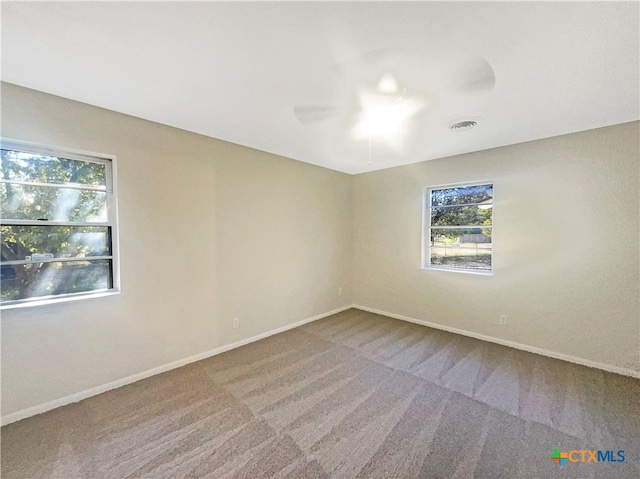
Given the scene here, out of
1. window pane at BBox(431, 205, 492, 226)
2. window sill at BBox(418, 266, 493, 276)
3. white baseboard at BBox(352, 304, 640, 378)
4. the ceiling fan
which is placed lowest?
white baseboard at BBox(352, 304, 640, 378)

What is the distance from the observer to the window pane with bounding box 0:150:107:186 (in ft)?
6.46

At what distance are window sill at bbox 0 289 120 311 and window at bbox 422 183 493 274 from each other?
12.9 ft

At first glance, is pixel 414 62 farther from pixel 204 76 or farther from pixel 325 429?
pixel 325 429

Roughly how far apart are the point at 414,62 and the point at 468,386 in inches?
107

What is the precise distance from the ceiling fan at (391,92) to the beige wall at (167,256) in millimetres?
1289

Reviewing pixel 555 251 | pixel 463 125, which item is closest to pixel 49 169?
pixel 463 125

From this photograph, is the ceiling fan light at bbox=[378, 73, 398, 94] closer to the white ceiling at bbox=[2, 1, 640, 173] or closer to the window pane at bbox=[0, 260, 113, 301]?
the white ceiling at bbox=[2, 1, 640, 173]

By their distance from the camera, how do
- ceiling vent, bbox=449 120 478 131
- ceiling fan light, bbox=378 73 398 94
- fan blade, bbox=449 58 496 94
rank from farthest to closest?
ceiling vent, bbox=449 120 478 131, ceiling fan light, bbox=378 73 398 94, fan blade, bbox=449 58 496 94

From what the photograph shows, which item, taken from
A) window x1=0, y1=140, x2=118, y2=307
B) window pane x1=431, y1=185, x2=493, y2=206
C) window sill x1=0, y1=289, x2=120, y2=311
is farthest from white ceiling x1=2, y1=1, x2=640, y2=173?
window sill x1=0, y1=289, x2=120, y2=311

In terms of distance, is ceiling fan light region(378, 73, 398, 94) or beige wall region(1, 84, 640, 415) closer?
ceiling fan light region(378, 73, 398, 94)

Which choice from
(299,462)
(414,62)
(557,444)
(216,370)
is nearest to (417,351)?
(557,444)

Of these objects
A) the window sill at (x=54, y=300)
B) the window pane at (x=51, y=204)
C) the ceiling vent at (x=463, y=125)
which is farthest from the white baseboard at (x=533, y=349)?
the window pane at (x=51, y=204)

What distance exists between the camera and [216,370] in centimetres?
265

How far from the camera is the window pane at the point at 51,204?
1954mm
